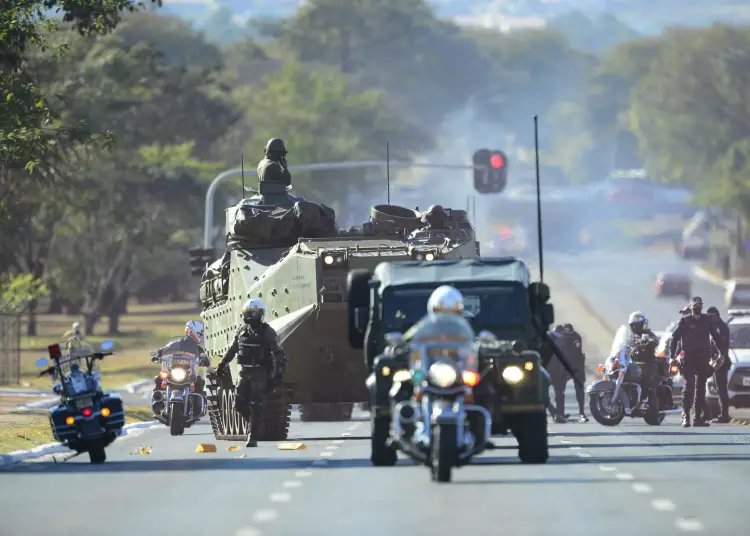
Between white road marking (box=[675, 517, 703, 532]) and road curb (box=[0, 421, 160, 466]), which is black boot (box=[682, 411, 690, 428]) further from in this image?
white road marking (box=[675, 517, 703, 532])

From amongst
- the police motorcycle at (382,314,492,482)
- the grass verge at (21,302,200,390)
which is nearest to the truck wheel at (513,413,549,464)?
the police motorcycle at (382,314,492,482)

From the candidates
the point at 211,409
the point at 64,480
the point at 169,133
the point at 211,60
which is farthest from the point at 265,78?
the point at 64,480

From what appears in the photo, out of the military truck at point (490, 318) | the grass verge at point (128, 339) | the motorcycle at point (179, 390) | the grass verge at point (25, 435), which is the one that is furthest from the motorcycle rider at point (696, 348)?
the grass verge at point (128, 339)

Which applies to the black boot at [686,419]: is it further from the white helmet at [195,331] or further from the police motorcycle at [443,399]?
the police motorcycle at [443,399]

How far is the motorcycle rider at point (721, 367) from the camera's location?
36.2 m

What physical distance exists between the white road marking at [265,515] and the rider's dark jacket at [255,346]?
31.6ft

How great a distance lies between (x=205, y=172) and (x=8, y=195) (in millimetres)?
41917

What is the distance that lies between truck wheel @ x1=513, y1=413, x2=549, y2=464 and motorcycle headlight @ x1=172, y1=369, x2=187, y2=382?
10.5m

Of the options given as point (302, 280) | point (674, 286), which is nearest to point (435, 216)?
point (302, 280)

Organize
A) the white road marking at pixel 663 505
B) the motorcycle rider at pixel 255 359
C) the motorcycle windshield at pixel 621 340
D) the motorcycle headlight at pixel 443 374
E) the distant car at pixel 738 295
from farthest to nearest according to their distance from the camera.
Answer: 1. the distant car at pixel 738 295
2. the motorcycle windshield at pixel 621 340
3. the motorcycle rider at pixel 255 359
4. the motorcycle headlight at pixel 443 374
5. the white road marking at pixel 663 505

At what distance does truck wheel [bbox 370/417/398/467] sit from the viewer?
2448cm

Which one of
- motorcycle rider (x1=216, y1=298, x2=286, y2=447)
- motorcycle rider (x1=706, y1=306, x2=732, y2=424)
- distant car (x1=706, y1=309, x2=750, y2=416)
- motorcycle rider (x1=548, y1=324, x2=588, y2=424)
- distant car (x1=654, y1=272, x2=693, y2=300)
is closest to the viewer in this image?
motorcycle rider (x1=216, y1=298, x2=286, y2=447)

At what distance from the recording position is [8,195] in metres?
51.5

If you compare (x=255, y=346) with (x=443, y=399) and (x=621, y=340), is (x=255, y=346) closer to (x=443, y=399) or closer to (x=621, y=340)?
(x=443, y=399)
